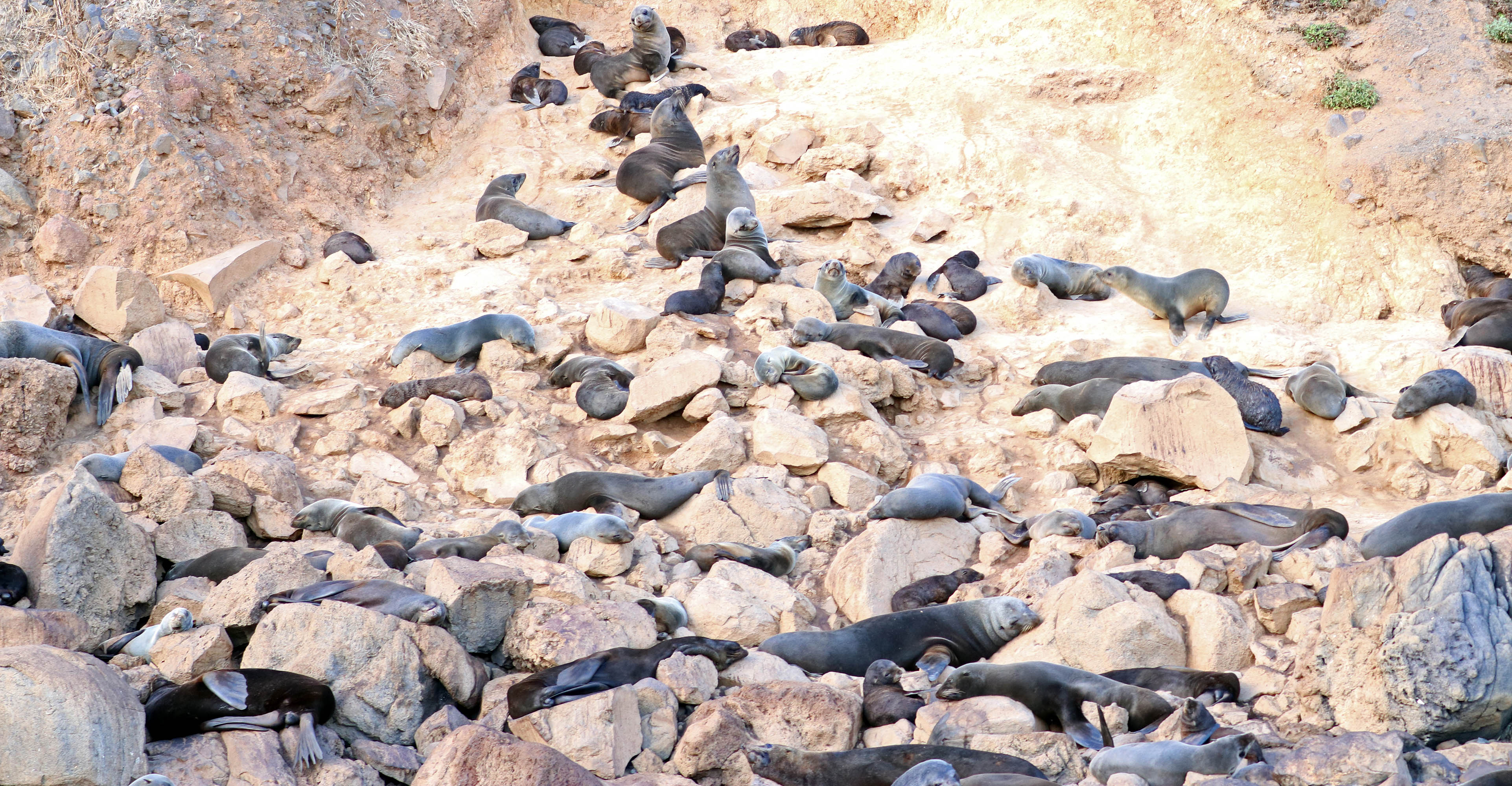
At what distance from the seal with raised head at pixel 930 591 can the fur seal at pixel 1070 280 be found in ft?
13.1

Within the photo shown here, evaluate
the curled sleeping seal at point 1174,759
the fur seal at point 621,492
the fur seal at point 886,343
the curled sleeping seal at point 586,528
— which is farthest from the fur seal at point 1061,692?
the fur seal at point 886,343

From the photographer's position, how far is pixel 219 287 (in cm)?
970

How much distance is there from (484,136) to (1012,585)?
27.3 feet

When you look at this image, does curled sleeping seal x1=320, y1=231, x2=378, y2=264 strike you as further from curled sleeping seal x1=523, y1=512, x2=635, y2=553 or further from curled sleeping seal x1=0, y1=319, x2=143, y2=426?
curled sleeping seal x1=523, y1=512, x2=635, y2=553

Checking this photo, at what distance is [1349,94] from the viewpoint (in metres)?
10.2

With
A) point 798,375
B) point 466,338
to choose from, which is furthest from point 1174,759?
point 466,338

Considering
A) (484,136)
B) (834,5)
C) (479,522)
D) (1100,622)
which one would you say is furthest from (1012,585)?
(834,5)

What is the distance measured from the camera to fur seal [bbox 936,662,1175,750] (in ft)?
14.6

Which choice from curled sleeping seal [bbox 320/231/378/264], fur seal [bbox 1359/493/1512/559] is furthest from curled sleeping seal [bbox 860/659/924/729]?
curled sleeping seal [bbox 320/231/378/264]

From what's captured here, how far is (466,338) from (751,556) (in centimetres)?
346

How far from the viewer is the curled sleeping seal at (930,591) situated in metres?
6.07

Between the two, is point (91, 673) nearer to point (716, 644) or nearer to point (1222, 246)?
point (716, 644)

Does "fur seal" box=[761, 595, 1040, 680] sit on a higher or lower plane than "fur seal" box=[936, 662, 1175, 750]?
lower

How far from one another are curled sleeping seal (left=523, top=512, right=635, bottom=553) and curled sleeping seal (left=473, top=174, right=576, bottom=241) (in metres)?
4.28
